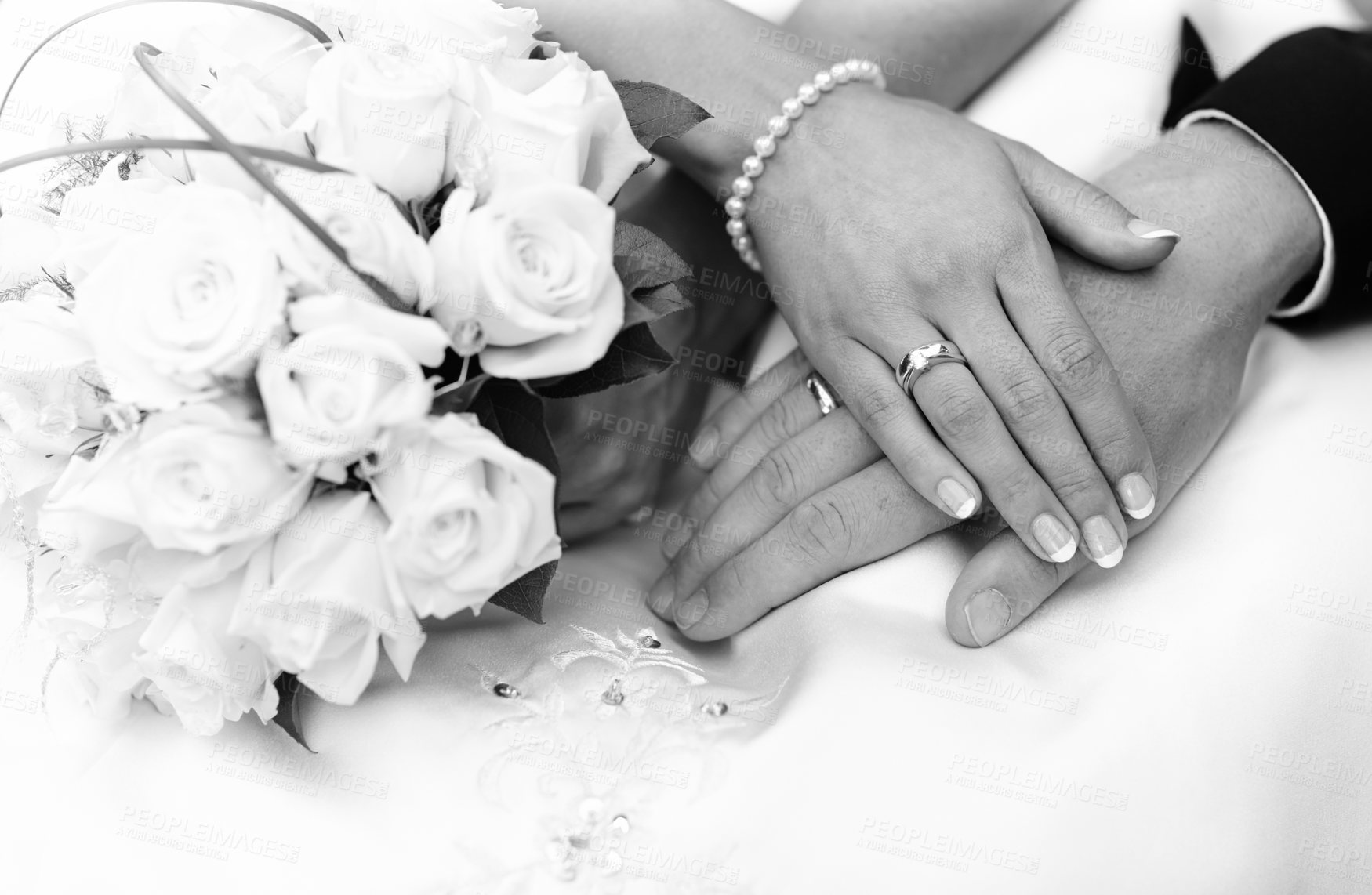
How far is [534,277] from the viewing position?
0.58m

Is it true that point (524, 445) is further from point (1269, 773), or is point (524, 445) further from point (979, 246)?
point (1269, 773)

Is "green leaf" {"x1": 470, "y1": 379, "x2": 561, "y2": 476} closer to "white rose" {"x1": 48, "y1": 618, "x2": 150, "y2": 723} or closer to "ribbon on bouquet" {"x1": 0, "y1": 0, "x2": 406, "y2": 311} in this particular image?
"ribbon on bouquet" {"x1": 0, "y1": 0, "x2": 406, "y2": 311}

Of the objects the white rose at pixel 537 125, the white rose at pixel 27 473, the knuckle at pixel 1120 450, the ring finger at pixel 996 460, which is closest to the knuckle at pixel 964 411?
the ring finger at pixel 996 460

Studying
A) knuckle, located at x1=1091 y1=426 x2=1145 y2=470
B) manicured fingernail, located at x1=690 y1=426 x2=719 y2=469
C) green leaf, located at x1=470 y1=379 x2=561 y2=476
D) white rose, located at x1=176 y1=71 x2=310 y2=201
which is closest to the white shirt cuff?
knuckle, located at x1=1091 y1=426 x2=1145 y2=470

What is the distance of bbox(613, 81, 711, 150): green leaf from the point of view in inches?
31.4

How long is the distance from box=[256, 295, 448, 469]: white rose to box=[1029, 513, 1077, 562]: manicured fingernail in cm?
53

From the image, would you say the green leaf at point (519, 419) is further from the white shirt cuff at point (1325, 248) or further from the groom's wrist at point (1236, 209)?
the white shirt cuff at point (1325, 248)

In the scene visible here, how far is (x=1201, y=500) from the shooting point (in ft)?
3.04

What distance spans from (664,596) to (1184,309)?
563 mm

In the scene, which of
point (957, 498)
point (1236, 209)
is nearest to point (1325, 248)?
point (1236, 209)

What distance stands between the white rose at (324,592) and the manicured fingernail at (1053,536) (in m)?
0.52

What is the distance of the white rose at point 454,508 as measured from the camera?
0.57 metres

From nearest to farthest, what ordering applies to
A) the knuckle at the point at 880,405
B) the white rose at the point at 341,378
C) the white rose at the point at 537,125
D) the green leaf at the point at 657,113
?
1. the white rose at the point at 341,378
2. the white rose at the point at 537,125
3. the green leaf at the point at 657,113
4. the knuckle at the point at 880,405

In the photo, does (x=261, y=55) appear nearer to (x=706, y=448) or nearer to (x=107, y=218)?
(x=107, y=218)
